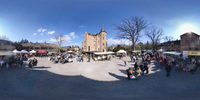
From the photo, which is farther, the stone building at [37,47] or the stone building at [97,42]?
the stone building at [97,42]

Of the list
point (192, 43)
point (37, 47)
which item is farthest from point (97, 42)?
point (37, 47)

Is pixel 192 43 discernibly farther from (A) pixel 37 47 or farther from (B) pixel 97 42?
(A) pixel 37 47

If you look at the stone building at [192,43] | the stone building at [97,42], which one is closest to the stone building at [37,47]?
the stone building at [97,42]

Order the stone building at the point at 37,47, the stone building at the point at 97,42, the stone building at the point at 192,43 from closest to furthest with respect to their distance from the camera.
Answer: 1. the stone building at the point at 192,43
2. the stone building at the point at 37,47
3. the stone building at the point at 97,42

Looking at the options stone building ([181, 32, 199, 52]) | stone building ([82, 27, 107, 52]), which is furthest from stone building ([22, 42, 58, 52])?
stone building ([181, 32, 199, 52])

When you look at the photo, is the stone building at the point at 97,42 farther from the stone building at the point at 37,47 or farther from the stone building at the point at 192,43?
the stone building at the point at 192,43

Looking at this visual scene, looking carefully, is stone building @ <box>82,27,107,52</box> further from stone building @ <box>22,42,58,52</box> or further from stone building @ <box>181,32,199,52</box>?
stone building @ <box>181,32,199,52</box>

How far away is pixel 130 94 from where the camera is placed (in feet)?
13.9

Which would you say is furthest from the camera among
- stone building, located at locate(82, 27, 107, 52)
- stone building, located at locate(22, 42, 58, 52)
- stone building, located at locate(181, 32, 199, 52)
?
stone building, located at locate(82, 27, 107, 52)

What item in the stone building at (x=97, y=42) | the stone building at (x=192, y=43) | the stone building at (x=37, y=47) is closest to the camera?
the stone building at (x=192, y=43)

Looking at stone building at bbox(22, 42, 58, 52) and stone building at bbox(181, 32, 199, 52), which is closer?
stone building at bbox(181, 32, 199, 52)

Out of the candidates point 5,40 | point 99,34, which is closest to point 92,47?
point 99,34

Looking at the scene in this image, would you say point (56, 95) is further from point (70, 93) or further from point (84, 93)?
point (84, 93)

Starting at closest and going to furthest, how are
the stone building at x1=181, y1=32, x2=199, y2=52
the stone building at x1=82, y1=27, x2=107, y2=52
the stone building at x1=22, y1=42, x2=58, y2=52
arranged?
1. the stone building at x1=181, y1=32, x2=199, y2=52
2. the stone building at x1=22, y1=42, x2=58, y2=52
3. the stone building at x1=82, y1=27, x2=107, y2=52
